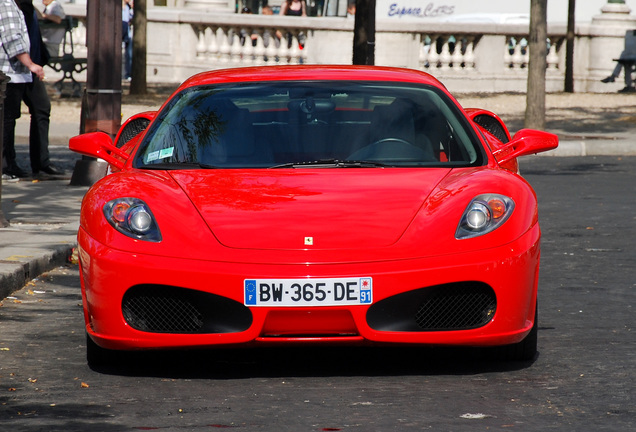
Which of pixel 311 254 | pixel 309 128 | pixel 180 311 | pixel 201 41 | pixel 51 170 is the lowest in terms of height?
pixel 51 170

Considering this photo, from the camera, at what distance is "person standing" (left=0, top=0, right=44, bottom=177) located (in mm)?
11352

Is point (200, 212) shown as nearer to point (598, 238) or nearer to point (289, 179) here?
point (289, 179)

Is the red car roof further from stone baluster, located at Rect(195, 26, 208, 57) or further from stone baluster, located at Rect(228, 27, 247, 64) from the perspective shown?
stone baluster, located at Rect(195, 26, 208, 57)

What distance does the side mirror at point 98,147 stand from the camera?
20.1ft

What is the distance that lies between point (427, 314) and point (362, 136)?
1238 mm

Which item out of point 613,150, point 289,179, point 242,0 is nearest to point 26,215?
point 289,179

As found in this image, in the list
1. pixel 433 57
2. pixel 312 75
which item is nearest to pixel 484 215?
pixel 312 75

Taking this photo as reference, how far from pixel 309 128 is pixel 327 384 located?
4.74 feet

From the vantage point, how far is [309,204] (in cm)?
522

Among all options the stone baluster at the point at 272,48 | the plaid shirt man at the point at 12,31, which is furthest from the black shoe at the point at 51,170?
the stone baluster at the point at 272,48

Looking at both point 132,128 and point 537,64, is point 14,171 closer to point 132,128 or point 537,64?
point 132,128

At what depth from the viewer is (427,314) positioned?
5062 millimetres

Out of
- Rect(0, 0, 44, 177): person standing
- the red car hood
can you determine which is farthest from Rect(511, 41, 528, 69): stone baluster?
the red car hood

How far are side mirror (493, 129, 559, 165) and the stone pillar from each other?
76.4 feet
